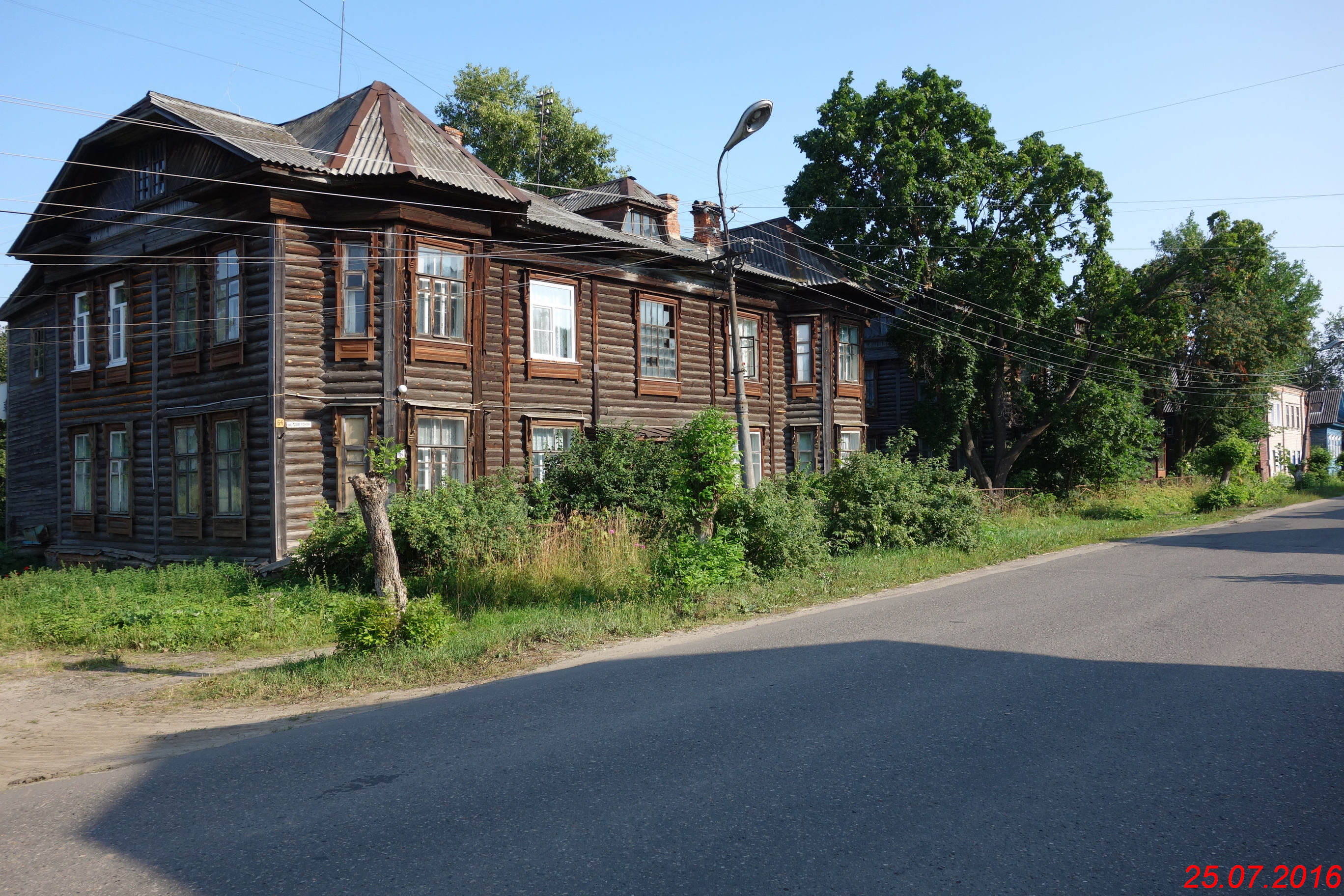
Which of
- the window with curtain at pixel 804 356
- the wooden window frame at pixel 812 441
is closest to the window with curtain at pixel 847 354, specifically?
the window with curtain at pixel 804 356

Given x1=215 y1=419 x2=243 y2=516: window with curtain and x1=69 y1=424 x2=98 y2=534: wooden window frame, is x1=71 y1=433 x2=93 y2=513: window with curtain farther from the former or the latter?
x1=215 y1=419 x2=243 y2=516: window with curtain

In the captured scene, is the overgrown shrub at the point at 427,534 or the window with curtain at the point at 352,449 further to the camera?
the window with curtain at the point at 352,449

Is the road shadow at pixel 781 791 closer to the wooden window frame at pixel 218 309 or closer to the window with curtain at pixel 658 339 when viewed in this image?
the wooden window frame at pixel 218 309

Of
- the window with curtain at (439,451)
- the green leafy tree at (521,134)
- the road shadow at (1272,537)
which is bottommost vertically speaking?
the road shadow at (1272,537)

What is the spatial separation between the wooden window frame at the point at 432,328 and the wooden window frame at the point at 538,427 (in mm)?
2021

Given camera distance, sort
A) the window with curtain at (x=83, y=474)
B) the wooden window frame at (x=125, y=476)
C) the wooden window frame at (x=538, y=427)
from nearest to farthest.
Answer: the wooden window frame at (x=538, y=427)
the wooden window frame at (x=125, y=476)
the window with curtain at (x=83, y=474)

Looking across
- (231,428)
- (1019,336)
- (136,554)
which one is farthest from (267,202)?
(1019,336)

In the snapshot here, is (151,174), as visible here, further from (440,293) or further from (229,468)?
(440,293)

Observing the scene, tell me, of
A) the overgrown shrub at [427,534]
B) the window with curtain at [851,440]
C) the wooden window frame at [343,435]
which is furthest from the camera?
the window with curtain at [851,440]

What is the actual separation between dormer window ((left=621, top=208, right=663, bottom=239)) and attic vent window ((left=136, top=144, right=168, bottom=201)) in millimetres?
10845

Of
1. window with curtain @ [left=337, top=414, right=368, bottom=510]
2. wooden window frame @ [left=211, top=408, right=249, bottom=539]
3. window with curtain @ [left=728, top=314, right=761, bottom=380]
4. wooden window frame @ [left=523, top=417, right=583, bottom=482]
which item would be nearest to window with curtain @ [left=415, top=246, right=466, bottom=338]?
window with curtain @ [left=337, top=414, right=368, bottom=510]

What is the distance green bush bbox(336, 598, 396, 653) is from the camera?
968cm

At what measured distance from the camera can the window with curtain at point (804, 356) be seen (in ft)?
92.1

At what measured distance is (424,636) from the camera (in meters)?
9.79
